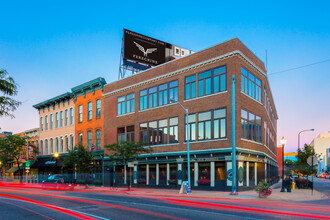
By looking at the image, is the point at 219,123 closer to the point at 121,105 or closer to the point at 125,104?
the point at 125,104

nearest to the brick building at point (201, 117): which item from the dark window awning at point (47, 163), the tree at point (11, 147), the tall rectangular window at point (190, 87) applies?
the tall rectangular window at point (190, 87)

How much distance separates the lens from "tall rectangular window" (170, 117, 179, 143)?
34.7 metres

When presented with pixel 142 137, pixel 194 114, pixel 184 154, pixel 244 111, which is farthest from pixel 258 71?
pixel 142 137

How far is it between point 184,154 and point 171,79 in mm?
8355

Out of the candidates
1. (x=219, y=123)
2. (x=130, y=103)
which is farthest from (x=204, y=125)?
(x=130, y=103)

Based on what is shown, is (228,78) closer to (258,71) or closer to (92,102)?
(258,71)

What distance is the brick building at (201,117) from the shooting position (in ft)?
98.2

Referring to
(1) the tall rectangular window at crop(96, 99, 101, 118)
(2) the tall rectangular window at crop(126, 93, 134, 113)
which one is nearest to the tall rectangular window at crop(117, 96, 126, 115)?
(2) the tall rectangular window at crop(126, 93, 134, 113)

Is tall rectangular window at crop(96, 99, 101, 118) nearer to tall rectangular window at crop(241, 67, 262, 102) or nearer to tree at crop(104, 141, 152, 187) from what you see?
tree at crop(104, 141, 152, 187)

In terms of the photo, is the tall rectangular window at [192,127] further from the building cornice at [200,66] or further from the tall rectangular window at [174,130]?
the building cornice at [200,66]

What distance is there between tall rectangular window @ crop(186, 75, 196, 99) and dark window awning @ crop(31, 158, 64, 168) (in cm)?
2672

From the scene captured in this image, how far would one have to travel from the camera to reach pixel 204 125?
31891 millimetres

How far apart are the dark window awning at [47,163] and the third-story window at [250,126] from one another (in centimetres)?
3079

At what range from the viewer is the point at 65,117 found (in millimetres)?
53188
